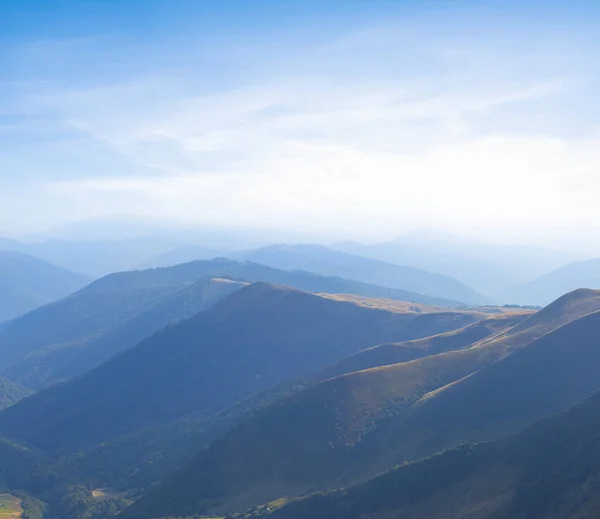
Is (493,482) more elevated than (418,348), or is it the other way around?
(418,348)

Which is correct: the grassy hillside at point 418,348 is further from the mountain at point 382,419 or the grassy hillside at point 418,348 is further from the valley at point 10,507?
the valley at point 10,507

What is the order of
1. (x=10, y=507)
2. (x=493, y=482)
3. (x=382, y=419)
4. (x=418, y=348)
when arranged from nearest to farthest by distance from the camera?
(x=493, y=482) → (x=382, y=419) → (x=10, y=507) → (x=418, y=348)

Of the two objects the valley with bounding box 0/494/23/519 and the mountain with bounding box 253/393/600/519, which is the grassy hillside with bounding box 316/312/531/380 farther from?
the valley with bounding box 0/494/23/519

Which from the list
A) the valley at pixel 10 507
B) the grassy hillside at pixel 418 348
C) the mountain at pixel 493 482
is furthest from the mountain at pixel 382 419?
the valley at pixel 10 507

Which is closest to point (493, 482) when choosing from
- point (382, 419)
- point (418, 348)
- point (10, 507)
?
point (382, 419)

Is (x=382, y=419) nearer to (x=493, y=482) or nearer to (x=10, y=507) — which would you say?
(x=493, y=482)

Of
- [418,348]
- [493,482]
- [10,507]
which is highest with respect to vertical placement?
[418,348]

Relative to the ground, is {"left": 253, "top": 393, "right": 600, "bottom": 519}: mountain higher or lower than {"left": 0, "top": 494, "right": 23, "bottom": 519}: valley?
higher

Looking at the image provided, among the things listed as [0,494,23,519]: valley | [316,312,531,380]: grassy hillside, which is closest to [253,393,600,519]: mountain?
[0,494,23,519]: valley
